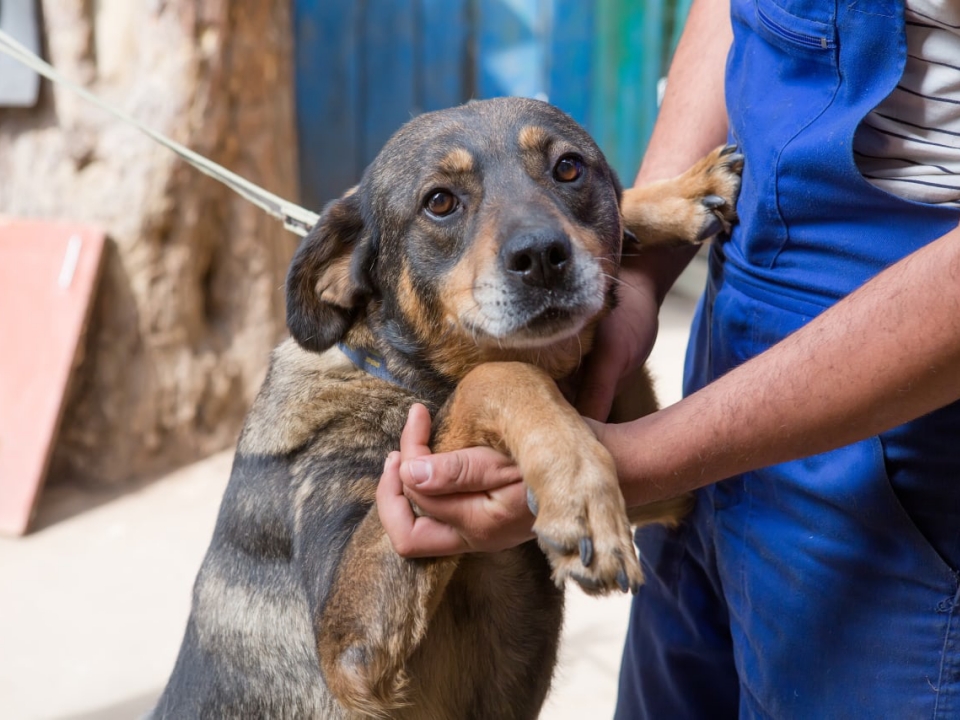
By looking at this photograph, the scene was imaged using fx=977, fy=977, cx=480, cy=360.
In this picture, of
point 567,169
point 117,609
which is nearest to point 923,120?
point 567,169

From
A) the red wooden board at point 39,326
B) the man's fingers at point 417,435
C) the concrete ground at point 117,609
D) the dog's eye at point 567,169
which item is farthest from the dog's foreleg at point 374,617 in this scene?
the red wooden board at point 39,326

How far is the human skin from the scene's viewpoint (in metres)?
1.64

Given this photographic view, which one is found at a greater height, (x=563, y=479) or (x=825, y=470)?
(x=563, y=479)

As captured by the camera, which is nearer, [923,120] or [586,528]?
[586,528]

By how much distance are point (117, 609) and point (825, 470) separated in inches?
164

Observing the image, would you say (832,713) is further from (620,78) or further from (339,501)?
(620,78)

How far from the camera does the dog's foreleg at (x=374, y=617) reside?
6.92 ft

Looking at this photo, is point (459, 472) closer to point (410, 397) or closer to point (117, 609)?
point (410, 397)

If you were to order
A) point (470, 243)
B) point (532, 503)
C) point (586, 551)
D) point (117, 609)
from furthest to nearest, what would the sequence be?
point (117, 609)
point (470, 243)
point (532, 503)
point (586, 551)

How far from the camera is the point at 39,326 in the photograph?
240 inches

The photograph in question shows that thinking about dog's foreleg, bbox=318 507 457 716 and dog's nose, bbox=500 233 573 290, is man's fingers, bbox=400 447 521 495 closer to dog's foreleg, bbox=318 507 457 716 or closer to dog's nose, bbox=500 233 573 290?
dog's foreleg, bbox=318 507 457 716

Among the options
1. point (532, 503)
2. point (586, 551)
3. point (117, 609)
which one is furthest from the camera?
point (117, 609)

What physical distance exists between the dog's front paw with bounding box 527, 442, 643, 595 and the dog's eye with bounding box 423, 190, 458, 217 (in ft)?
3.03

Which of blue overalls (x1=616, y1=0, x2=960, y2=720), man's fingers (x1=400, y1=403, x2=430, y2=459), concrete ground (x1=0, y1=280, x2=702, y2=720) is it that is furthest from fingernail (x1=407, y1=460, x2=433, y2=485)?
concrete ground (x1=0, y1=280, x2=702, y2=720)
